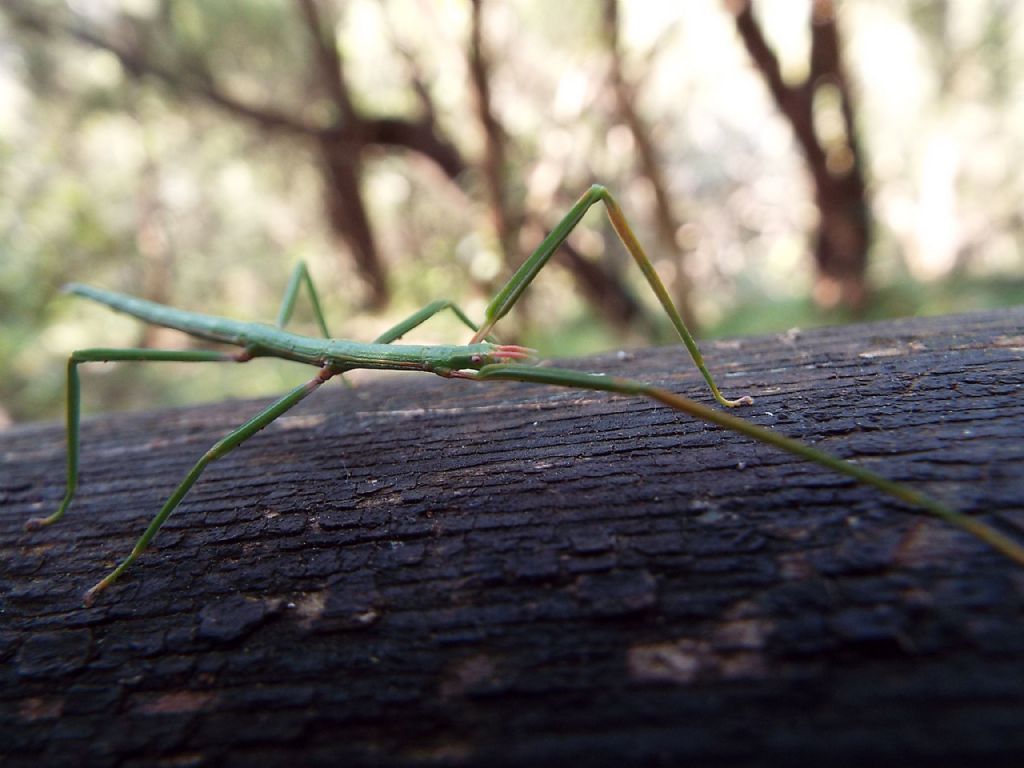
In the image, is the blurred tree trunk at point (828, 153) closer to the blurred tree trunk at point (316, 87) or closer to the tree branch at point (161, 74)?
the blurred tree trunk at point (316, 87)

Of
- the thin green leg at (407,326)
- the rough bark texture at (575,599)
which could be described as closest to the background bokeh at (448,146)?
the thin green leg at (407,326)

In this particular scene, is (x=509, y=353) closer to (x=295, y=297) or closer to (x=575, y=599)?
(x=575, y=599)

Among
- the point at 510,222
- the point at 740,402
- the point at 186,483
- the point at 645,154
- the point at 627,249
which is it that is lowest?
the point at 186,483

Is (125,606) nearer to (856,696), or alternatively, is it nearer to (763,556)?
(763,556)

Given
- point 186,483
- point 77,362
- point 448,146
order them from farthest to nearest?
point 448,146 → point 77,362 → point 186,483

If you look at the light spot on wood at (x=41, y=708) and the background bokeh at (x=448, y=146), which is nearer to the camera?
the light spot on wood at (x=41, y=708)

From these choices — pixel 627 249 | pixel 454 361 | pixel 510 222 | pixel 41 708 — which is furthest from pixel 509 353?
pixel 510 222

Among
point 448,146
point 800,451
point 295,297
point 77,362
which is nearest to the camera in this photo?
point 800,451

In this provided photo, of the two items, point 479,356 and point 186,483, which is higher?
point 479,356
